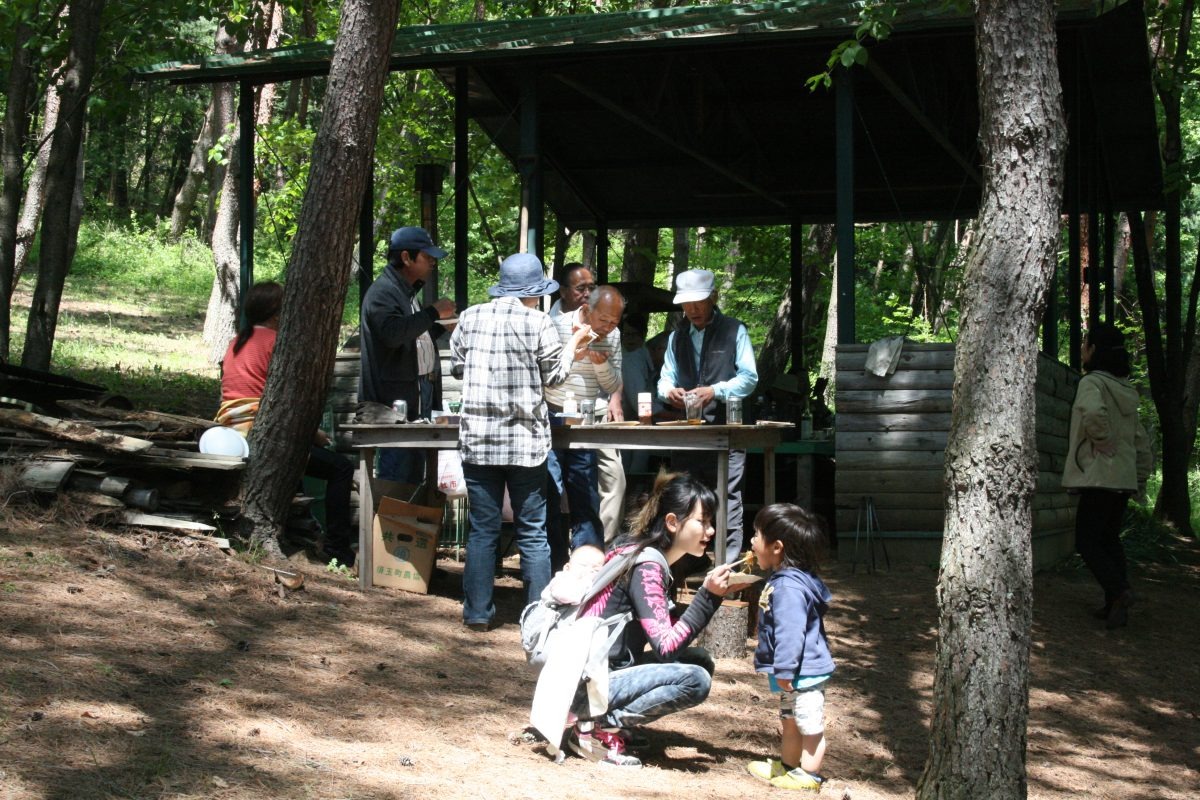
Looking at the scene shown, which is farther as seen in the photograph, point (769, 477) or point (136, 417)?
point (136, 417)

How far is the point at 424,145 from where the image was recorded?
59.8 feet

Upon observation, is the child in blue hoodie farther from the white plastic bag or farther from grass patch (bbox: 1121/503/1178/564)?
grass patch (bbox: 1121/503/1178/564)

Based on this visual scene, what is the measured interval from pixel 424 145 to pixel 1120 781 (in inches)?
572

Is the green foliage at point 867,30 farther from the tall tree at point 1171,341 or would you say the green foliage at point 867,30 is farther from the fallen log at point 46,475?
the tall tree at point 1171,341

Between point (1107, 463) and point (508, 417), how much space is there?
3971 mm

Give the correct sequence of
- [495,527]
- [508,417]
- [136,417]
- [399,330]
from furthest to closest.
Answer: [136,417], [399,330], [495,527], [508,417]

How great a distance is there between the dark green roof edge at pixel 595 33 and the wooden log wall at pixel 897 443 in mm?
2293

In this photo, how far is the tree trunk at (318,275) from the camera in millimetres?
7574

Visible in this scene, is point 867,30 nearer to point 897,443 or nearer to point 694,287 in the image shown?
point 694,287

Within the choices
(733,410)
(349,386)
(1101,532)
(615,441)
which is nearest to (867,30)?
(733,410)

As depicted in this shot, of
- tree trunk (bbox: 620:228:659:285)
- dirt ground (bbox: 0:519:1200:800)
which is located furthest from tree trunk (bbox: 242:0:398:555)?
tree trunk (bbox: 620:228:659:285)

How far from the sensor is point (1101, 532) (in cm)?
817

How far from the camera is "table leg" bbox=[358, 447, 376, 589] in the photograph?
7.48m

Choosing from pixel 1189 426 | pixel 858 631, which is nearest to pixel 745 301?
pixel 1189 426
